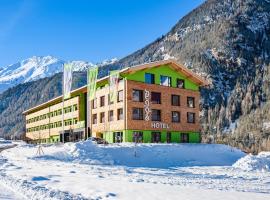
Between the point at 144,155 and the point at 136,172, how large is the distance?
13.9 m

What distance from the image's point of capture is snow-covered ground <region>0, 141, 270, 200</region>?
14445 millimetres

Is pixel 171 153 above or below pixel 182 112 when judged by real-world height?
below

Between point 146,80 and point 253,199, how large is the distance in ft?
132

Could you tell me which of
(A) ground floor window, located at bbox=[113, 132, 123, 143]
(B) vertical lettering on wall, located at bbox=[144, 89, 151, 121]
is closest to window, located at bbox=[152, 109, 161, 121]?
(B) vertical lettering on wall, located at bbox=[144, 89, 151, 121]

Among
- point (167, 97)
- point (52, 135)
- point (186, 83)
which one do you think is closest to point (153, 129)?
point (167, 97)

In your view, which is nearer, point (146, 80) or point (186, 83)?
point (146, 80)

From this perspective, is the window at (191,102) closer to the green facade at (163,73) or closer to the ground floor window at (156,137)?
the green facade at (163,73)

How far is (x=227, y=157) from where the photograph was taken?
4425 cm

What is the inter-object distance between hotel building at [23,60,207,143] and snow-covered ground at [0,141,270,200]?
25.2 ft

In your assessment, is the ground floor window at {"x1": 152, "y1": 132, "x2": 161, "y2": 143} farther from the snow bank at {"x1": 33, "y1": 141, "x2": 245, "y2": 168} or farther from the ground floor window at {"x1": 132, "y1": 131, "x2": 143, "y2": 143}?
the snow bank at {"x1": 33, "y1": 141, "x2": 245, "y2": 168}

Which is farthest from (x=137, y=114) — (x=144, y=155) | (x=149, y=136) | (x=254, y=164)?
(x=254, y=164)

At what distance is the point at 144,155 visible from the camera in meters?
38.1

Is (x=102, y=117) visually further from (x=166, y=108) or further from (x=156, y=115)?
(x=166, y=108)

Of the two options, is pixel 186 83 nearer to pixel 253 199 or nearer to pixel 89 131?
pixel 89 131
